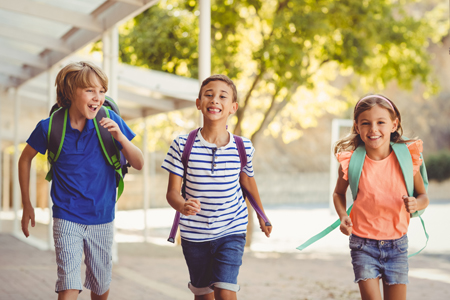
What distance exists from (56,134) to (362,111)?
1703 millimetres

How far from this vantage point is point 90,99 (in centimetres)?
285

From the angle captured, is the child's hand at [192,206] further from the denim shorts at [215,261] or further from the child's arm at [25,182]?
the child's arm at [25,182]

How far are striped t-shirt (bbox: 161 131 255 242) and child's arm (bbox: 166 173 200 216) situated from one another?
5 centimetres

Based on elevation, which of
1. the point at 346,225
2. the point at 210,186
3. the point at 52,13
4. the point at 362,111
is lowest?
the point at 346,225

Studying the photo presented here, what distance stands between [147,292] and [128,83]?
3970 millimetres

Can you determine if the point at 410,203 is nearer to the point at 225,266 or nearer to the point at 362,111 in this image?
the point at 362,111

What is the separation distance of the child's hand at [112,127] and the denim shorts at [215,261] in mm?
690

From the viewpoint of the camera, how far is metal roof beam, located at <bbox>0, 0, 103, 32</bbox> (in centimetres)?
545

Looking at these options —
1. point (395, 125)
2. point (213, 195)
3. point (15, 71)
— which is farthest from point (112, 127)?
point (15, 71)

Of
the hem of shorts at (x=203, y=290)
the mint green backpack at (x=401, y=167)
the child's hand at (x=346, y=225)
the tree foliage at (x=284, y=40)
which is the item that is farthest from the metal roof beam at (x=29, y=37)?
the child's hand at (x=346, y=225)

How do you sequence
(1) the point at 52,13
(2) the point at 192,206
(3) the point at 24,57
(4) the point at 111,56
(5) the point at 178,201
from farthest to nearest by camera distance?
(3) the point at 24,57, (4) the point at 111,56, (1) the point at 52,13, (5) the point at 178,201, (2) the point at 192,206

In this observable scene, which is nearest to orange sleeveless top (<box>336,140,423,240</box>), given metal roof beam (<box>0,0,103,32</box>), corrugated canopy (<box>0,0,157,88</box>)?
corrugated canopy (<box>0,0,157,88</box>)

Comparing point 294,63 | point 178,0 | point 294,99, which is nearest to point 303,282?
point 294,63

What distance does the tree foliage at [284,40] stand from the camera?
1031cm
